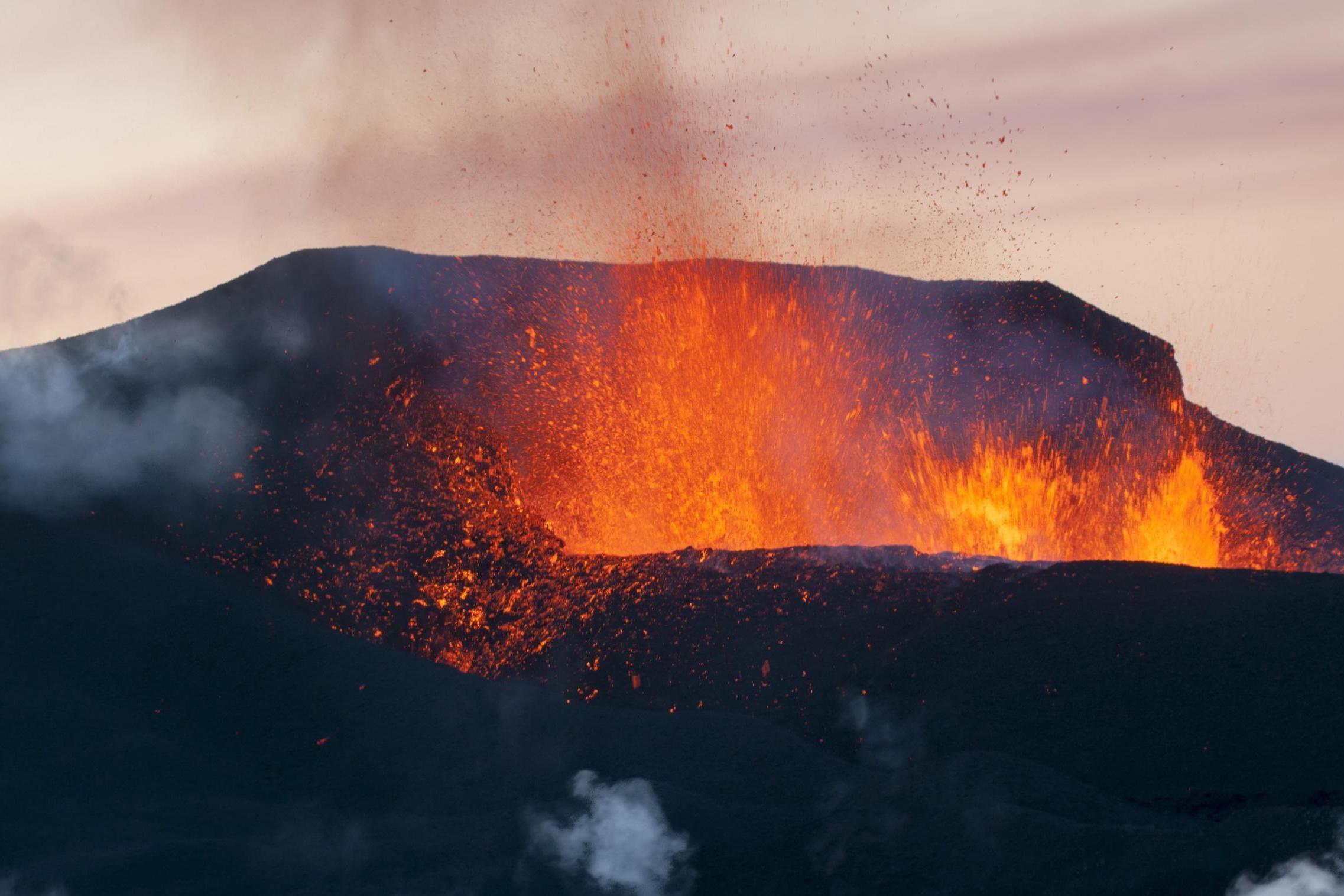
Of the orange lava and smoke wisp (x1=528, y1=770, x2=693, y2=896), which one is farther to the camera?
the orange lava

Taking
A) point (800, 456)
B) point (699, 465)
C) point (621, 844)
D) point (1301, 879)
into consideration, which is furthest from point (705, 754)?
point (800, 456)

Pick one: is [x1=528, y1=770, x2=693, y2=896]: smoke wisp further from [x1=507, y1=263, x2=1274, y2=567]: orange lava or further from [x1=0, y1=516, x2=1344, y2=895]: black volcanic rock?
[x1=507, y1=263, x2=1274, y2=567]: orange lava

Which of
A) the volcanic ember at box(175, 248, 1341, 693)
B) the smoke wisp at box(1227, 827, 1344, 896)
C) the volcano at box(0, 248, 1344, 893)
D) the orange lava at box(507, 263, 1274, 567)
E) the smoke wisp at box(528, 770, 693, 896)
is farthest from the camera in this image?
the orange lava at box(507, 263, 1274, 567)

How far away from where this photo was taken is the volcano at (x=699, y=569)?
893 centimetres

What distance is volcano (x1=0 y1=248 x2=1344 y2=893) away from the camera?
29.3 feet

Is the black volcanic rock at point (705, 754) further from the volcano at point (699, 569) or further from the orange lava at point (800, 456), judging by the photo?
the orange lava at point (800, 456)

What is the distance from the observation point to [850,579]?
1184 cm

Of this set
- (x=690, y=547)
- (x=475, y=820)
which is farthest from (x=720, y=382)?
(x=475, y=820)

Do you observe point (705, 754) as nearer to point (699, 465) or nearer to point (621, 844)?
point (621, 844)

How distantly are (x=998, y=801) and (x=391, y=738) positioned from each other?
4.81 metres

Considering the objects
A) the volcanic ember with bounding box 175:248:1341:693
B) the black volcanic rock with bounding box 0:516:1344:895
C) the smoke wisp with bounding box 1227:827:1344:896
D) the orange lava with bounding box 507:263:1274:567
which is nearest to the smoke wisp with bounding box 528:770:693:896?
the black volcanic rock with bounding box 0:516:1344:895

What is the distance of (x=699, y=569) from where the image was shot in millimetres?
12383

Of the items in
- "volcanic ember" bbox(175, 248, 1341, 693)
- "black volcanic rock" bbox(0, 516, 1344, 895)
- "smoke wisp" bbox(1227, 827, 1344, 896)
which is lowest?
"smoke wisp" bbox(1227, 827, 1344, 896)

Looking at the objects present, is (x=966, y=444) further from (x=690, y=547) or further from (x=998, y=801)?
(x=998, y=801)
